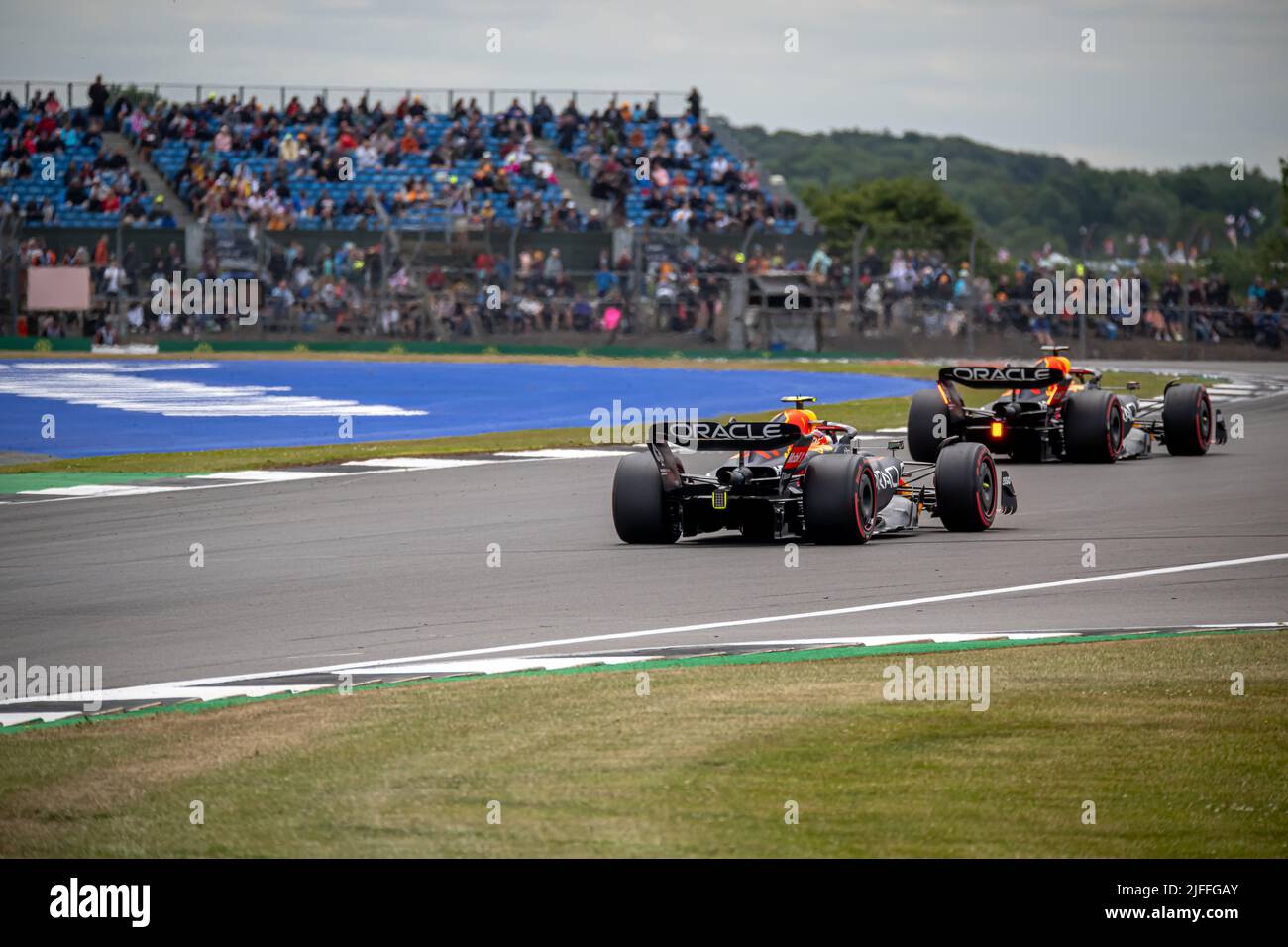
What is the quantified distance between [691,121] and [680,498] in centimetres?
3579

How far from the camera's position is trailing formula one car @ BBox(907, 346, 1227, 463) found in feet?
61.8

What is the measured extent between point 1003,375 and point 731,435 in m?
6.34

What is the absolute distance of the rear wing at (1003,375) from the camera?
60.6 ft

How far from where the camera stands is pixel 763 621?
33.4ft

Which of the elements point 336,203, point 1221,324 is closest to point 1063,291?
point 1221,324

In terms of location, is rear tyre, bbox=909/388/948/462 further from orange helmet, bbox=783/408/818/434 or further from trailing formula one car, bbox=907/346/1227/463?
orange helmet, bbox=783/408/818/434

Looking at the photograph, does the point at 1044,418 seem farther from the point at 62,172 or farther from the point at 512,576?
the point at 62,172

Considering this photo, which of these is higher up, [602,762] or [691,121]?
[691,121]

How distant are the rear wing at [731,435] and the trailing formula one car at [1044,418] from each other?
5938mm

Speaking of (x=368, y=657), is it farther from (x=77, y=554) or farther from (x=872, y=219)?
(x=872, y=219)

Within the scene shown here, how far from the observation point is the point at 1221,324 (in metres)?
41.2

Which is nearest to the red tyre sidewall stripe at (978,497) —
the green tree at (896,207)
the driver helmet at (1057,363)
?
the driver helmet at (1057,363)

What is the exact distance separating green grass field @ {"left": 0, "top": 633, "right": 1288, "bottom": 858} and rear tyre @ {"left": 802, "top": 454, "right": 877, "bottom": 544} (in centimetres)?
430

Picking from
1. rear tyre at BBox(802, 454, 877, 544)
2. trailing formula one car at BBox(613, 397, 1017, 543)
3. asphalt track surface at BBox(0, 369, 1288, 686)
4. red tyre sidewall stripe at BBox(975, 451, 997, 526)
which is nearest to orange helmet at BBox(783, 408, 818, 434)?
trailing formula one car at BBox(613, 397, 1017, 543)
